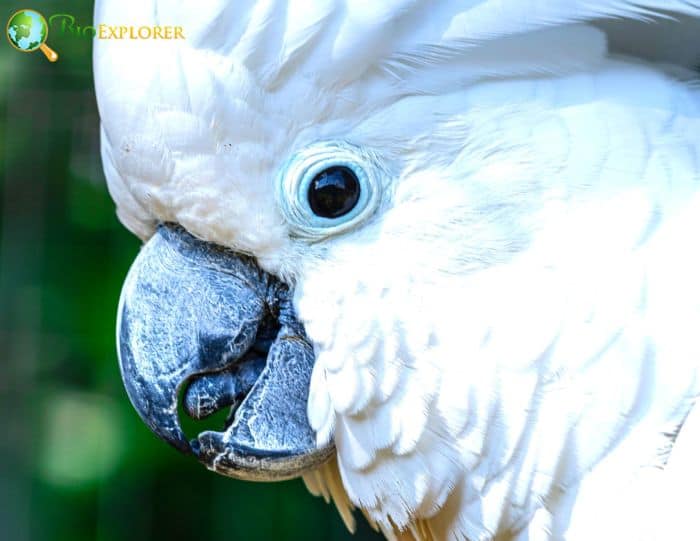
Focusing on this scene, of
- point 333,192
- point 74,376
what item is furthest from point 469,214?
point 74,376

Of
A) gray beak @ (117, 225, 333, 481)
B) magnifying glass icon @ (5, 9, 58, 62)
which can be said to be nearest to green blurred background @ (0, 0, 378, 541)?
magnifying glass icon @ (5, 9, 58, 62)

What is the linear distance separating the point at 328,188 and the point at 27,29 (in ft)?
4.71

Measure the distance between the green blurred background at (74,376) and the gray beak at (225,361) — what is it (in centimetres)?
139

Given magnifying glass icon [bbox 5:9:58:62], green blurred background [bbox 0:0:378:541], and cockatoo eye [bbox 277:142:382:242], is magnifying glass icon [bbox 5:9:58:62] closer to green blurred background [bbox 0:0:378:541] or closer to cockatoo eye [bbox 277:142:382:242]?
green blurred background [bbox 0:0:378:541]

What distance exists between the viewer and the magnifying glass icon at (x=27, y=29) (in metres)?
2.49

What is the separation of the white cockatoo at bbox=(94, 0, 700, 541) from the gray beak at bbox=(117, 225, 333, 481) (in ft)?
0.12

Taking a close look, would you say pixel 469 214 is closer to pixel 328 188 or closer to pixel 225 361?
pixel 328 188

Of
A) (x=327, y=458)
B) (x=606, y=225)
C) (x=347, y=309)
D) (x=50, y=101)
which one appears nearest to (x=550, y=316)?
(x=606, y=225)

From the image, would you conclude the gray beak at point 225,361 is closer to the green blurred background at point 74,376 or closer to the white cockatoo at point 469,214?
the white cockatoo at point 469,214

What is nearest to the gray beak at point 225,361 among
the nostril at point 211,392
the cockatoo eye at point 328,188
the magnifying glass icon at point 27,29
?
the nostril at point 211,392

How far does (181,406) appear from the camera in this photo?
4.91 feet

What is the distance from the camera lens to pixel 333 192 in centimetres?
139

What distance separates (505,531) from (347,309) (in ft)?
1.24

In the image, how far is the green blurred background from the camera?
9.41 ft
